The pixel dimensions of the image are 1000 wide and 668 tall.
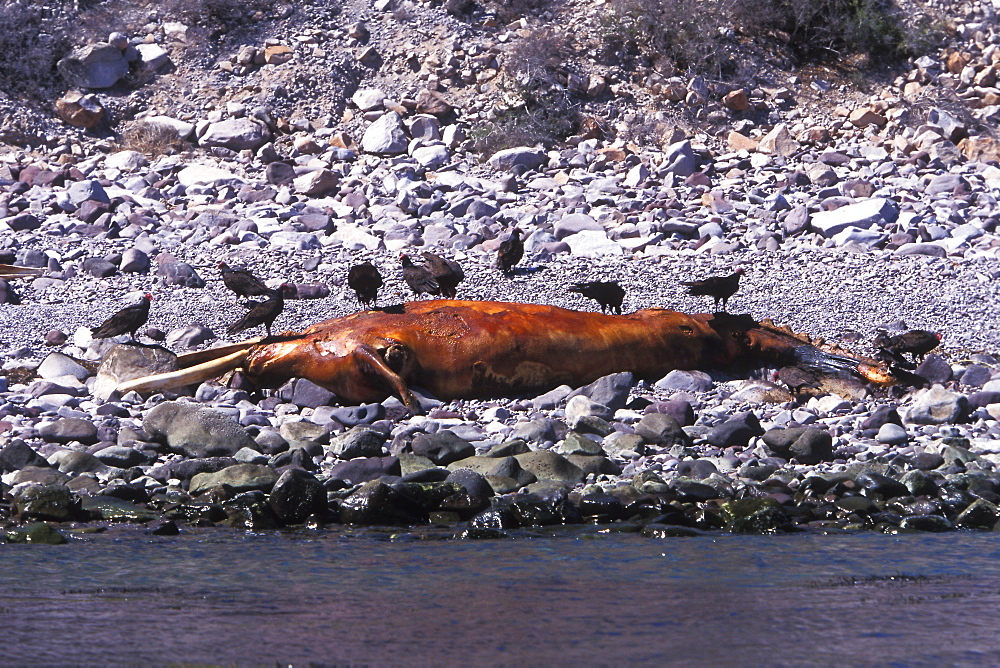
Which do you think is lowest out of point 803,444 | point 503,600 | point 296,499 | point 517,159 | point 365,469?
point 517,159

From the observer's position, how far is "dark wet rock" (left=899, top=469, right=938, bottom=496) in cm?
528

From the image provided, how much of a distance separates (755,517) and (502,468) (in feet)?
4.34

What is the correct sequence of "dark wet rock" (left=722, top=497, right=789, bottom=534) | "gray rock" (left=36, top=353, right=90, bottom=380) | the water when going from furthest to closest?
"gray rock" (left=36, top=353, right=90, bottom=380) < "dark wet rock" (left=722, top=497, right=789, bottom=534) < the water

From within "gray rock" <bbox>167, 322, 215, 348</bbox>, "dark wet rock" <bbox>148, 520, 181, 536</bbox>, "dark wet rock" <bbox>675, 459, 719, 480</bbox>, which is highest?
"dark wet rock" <bbox>148, 520, 181, 536</bbox>

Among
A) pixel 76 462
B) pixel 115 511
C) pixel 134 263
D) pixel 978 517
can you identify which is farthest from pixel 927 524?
pixel 134 263

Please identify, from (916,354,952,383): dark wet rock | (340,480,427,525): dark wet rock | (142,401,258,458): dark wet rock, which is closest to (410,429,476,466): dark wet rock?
(340,480,427,525): dark wet rock

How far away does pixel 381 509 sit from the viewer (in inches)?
195

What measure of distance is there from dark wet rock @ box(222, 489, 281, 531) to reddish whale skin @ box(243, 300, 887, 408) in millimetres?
1790

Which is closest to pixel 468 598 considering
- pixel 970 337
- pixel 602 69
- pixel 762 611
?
pixel 762 611

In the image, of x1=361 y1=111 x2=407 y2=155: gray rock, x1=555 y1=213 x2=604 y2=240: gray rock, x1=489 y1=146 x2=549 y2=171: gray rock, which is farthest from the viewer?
x1=361 y1=111 x2=407 y2=155: gray rock

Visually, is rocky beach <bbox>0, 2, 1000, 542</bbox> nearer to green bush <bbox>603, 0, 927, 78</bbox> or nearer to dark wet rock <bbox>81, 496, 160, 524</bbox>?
dark wet rock <bbox>81, 496, 160, 524</bbox>

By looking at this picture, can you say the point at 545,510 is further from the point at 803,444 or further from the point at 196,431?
the point at 196,431

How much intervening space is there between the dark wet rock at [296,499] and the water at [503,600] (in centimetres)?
21

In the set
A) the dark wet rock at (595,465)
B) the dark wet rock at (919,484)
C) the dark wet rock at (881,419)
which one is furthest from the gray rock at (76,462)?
the dark wet rock at (881,419)
